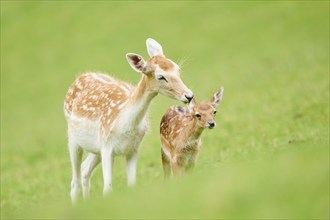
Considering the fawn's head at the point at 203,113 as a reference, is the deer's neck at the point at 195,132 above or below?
below

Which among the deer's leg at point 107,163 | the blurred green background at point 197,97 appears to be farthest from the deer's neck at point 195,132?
the deer's leg at point 107,163

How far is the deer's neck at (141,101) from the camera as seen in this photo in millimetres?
10125

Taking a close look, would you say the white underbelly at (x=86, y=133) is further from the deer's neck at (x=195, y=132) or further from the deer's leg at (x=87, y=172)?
the deer's neck at (x=195, y=132)

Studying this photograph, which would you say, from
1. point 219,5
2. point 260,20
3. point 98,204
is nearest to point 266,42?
point 260,20

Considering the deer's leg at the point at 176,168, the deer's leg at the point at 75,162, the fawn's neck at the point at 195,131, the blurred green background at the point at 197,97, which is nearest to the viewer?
the blurred green background at the point at 197,97

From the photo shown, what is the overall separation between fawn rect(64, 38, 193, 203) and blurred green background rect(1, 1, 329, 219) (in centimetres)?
70

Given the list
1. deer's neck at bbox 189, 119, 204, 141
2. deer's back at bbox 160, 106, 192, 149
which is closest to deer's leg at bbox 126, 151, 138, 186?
deer's back at bbox 160, 106, 192, 149

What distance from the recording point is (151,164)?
1588cm

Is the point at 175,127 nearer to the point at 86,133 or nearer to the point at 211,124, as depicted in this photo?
the point at 211,124

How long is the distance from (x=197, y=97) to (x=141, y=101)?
13.5 meters

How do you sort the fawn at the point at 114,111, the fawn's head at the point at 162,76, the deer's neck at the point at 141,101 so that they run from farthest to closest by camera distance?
1. the deer's neck at the point at 141,101
2. the fawn at the point at 114,111
3. the fawn's head at the point at 162,76

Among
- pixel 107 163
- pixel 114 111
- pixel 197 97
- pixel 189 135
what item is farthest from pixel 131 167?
pixel 197 97

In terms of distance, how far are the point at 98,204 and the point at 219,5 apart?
27201mm

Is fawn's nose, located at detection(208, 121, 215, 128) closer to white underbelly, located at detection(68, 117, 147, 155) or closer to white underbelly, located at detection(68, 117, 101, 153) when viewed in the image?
white underbelly, located at detection(68, 117, 147, 155)
